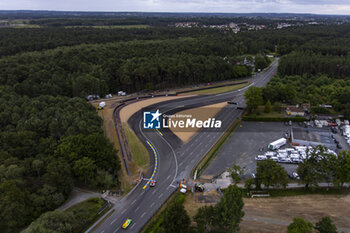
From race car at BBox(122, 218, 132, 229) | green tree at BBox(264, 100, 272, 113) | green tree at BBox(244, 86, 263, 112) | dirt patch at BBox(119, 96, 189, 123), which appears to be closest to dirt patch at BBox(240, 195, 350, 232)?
race car at BBox(122, 218, 132, 229)

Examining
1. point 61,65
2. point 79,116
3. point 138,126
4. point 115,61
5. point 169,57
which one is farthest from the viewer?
point 169,57

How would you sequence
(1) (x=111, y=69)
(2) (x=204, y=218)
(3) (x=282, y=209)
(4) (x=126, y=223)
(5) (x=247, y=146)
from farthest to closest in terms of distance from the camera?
(1) (x=111, y=69), (5) (x=247, y=146), (3) (x=282, y=209), (4) (x=126, y=223), (2) (x=204, y=218)

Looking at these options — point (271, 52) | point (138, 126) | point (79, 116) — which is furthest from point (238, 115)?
point (271, 52)

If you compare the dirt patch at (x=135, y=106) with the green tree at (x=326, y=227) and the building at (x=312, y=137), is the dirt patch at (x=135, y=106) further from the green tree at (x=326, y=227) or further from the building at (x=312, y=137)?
the green tree at (x=326, y=227)

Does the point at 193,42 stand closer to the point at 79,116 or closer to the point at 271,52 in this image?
the point at 271,52

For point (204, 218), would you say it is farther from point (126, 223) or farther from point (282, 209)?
point (282, 209)

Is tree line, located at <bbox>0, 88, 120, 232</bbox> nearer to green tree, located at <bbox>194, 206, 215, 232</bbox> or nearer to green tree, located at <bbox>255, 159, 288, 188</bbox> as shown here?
green tree, located at <bbox>194, 206, 215, 232</bbox>

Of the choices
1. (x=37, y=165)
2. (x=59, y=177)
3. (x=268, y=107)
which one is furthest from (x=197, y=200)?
(x=268, y=107)
